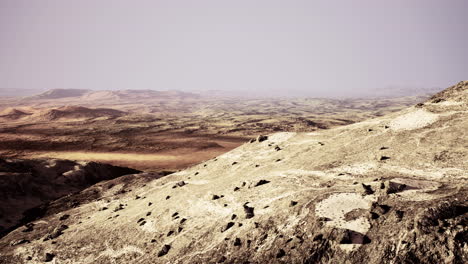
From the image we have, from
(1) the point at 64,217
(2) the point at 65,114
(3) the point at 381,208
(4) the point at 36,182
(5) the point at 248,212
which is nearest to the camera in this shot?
(3) the point at 381,208

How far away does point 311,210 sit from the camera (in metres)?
7.77

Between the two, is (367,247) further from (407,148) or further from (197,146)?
(197,146)

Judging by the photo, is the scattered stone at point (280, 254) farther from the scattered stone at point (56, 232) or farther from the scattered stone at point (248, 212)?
the scattered stone at point (56, 232)

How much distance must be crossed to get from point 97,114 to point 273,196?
3302 inches

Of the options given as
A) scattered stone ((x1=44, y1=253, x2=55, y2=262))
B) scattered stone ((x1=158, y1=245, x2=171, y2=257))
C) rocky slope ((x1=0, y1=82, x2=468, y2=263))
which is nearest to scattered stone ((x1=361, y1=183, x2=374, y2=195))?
Answer: rocky slope ((x1=0, y1=82, x2=468, y2=263))

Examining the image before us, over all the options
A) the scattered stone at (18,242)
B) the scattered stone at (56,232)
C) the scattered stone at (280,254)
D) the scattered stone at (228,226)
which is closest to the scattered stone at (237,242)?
the scattered stone at (228,226)

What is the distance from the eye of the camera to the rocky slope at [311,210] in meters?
6.34

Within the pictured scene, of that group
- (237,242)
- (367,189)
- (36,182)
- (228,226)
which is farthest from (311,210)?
(36,182)

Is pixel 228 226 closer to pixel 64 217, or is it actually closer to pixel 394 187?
pixel 394 187

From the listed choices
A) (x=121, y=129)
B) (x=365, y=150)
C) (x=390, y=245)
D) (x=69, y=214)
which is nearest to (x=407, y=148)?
(x=365, y=150)

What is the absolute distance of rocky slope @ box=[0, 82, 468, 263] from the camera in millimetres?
6344

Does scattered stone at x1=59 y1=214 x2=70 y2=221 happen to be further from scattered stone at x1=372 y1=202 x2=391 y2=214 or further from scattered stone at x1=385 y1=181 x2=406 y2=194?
scattered stone at x1=385 y1=181 x2=406 y2=194

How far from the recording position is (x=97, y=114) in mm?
81000

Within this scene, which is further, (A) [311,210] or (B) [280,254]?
(A) [311,210]
